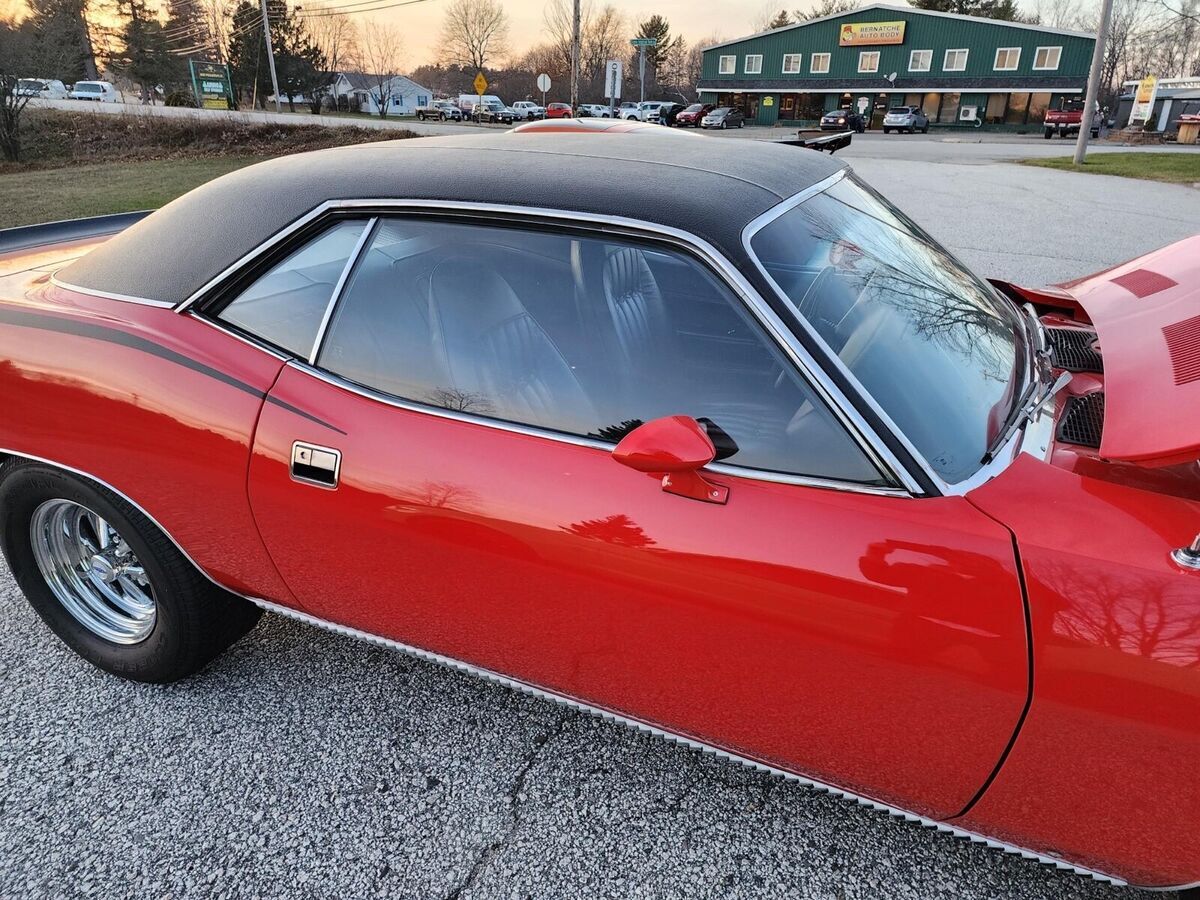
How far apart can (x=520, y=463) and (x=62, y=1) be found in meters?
69.7

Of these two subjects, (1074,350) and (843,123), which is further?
(843,123)

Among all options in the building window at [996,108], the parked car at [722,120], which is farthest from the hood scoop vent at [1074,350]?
the building window at [996,108]

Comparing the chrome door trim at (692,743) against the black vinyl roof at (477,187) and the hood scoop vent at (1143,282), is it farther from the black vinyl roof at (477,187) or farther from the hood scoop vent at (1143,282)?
the hood scoop vent at (1143,282)

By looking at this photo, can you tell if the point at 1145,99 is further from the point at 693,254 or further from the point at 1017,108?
the point at 693,254

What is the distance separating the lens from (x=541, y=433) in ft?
5.86

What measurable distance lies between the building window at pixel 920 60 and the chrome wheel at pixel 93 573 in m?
56.0

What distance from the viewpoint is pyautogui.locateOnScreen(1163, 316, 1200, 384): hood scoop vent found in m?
1.71

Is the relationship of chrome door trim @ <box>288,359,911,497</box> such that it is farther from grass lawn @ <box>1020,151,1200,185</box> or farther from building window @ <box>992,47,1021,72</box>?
building window @ <box>992,47,1021,72</box>

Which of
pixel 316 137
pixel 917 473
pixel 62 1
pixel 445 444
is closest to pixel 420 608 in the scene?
pixel 445 444

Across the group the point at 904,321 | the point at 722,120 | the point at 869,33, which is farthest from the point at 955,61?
the point at 904,321

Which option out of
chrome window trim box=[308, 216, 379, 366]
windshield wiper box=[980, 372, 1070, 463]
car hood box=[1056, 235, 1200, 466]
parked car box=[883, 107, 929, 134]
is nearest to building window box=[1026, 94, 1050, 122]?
parked car box=[883, 107, 929, 134]

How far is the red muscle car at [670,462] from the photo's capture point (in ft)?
4.74

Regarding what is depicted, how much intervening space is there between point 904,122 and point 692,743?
1829 inches

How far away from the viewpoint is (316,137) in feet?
69.3
